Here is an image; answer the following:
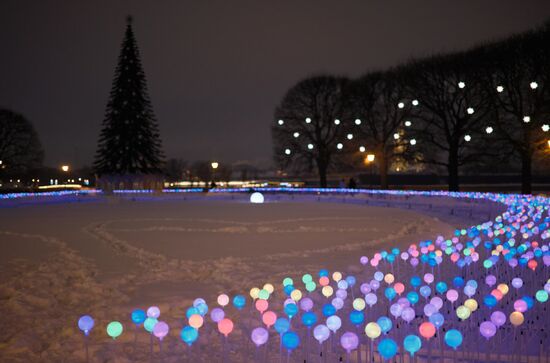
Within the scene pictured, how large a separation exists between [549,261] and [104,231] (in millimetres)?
11883

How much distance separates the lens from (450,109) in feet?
102

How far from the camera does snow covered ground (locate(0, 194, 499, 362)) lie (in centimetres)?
528

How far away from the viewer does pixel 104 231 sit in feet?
45.2

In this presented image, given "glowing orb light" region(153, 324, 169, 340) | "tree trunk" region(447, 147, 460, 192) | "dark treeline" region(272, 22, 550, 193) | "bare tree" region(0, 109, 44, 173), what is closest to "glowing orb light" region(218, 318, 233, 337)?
"glowing orb light" region(153, 324, 169, 340)

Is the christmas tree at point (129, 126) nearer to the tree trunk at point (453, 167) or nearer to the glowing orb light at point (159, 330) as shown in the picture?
the tree trunk at point (453, 167)

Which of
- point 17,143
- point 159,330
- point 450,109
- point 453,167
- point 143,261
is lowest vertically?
point 143,261

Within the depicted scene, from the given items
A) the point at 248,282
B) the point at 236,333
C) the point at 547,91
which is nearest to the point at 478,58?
the point at 547,91

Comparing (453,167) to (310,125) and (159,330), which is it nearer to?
(310,125)

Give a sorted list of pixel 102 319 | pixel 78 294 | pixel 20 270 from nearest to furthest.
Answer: pixel 102 319
pixel 78 294
pixel 20 270

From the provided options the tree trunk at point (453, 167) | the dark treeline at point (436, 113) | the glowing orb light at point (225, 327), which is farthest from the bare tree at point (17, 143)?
the glowing orb light at point (225, 327)

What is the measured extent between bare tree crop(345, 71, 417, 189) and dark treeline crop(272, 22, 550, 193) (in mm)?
82

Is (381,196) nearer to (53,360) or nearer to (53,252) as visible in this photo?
(53,252)

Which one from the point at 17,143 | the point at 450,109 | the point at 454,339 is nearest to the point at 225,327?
the point at 454,339

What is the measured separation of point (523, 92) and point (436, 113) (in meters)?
5.99
